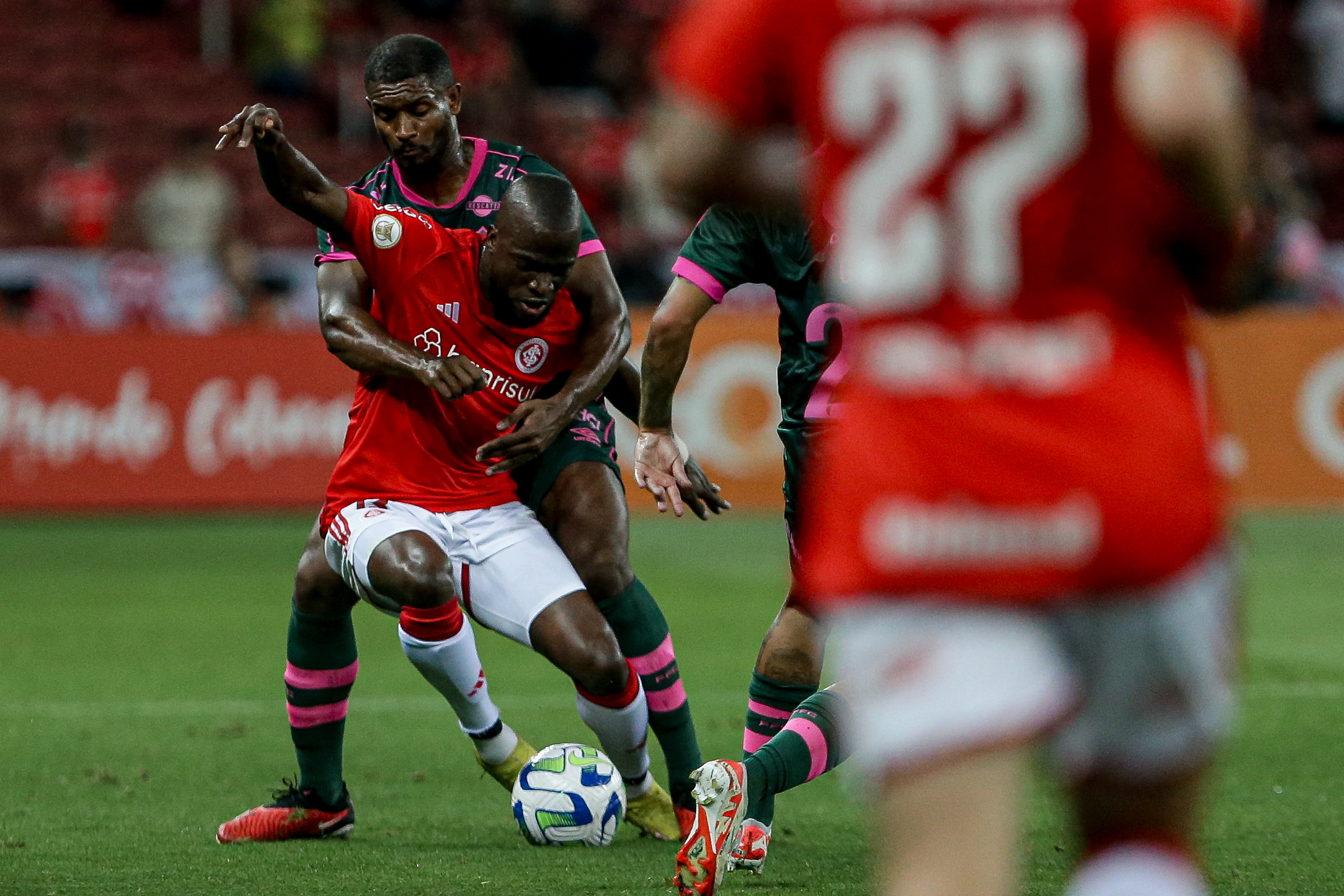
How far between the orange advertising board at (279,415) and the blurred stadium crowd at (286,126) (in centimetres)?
178

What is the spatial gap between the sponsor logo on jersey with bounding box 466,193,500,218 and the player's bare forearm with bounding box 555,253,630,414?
0.31m

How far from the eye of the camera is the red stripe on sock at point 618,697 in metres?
4.89

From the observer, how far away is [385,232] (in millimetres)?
5051

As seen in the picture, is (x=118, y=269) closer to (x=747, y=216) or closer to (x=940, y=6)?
(x=747, y=216)

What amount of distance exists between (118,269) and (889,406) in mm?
14450

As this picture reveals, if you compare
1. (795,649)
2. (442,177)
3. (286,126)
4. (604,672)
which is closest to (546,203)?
(442,177)

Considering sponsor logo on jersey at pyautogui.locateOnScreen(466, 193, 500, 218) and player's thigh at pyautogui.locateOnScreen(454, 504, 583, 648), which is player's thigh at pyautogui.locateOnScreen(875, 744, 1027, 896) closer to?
player's thigh at pyautogui.locateOnScreen(454, 504, 583, 648)

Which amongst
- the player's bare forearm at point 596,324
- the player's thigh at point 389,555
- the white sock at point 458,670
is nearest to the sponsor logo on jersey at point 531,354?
the player's bare forearm at point 596,324

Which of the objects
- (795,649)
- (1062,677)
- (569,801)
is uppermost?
(1062,677)

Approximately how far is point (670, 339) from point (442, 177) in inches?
42.9

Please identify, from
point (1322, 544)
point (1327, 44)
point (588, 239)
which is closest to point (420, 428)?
point (588, 239)

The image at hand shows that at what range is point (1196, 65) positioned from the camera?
194 centimetres

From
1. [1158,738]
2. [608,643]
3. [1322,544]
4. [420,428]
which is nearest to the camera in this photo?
[1158,738]

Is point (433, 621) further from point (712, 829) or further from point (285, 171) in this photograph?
point (285, 171)
